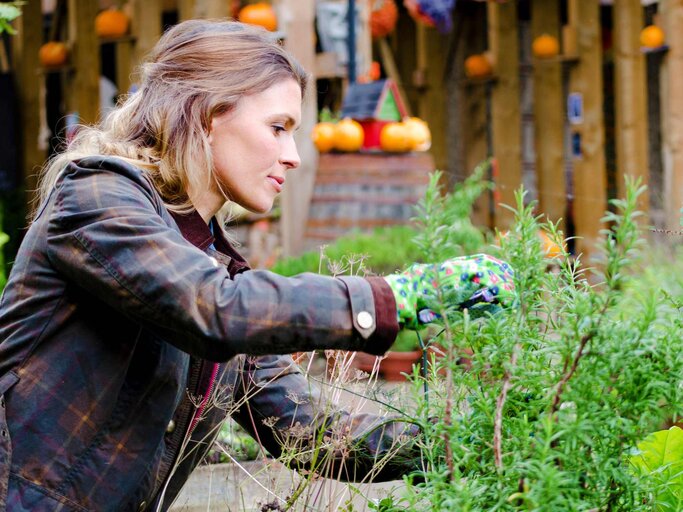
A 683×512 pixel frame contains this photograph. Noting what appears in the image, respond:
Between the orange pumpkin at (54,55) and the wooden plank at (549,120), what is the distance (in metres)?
3.62

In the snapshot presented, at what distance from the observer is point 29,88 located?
8.15 m

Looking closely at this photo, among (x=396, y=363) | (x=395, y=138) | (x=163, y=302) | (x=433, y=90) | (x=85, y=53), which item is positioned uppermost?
(x=85, y=53)

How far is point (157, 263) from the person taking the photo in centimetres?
129

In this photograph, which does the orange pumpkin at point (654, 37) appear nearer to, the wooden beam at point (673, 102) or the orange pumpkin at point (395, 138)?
the wooden beam at point (673, 102)

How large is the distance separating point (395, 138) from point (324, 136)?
42 cm

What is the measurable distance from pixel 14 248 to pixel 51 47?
1640 mm

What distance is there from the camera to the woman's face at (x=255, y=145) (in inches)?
62.6

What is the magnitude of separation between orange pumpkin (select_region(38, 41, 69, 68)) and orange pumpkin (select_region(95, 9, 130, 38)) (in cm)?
42

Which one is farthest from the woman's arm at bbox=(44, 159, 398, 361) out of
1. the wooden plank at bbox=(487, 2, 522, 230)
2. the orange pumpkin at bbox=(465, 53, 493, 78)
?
the orange pumpkin at bbox=(465, 53, 493, 78)

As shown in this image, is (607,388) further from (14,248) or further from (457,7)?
(457,7)

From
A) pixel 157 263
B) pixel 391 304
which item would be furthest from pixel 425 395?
pixel 157 263

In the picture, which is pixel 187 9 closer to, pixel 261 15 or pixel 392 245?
pixel 261 15

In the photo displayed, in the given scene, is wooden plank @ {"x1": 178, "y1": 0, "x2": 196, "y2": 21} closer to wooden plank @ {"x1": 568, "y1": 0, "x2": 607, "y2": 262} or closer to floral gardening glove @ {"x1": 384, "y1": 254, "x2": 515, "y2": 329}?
wooden plank @ {"x1": 568, "y1": 0, "x2": 607, "y2": 262}

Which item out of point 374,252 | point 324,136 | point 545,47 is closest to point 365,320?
point 374,252
